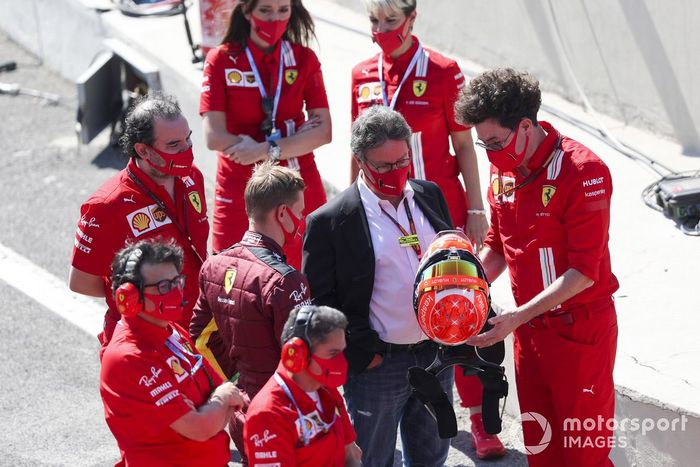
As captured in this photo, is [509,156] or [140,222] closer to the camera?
[509,156]

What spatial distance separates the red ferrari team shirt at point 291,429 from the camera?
13.7 feet

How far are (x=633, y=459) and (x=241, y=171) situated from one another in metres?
2.76

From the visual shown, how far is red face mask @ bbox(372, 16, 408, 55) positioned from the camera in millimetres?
6234

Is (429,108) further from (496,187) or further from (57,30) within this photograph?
(57,30)

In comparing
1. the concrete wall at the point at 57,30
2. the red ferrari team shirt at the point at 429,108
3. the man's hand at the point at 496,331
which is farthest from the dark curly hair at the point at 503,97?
the concrete wall at the point at 57,30

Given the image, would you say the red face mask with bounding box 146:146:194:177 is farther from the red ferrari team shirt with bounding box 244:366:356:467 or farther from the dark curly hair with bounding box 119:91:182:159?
the red ferrari team shirt with bounding box 244:366:356:467

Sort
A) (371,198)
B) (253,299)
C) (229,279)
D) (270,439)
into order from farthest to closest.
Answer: (371,198) < (229,279) < (253,299) < (270,439)

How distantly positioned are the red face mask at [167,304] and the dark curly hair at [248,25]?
253cm

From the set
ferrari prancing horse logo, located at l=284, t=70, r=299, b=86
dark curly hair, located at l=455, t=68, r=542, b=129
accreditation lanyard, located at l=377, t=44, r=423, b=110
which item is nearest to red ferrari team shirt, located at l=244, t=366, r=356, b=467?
dark curly hair, located at l=455, t=68, r=542, b=129

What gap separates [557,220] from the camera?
16.3ft

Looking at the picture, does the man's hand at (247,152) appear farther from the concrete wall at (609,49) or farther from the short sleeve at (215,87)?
the concrete wall at (609,49)

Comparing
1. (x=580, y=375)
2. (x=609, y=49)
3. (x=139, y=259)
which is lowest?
(x=609, y=49)

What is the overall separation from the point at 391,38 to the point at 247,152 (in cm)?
106

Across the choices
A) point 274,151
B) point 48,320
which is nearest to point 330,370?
point 274,151
